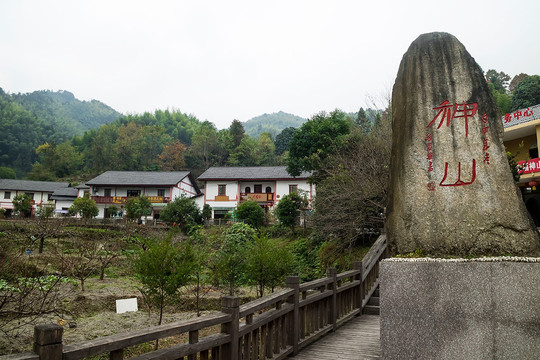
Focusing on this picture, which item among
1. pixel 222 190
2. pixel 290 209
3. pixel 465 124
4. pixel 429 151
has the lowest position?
pixel 290 209

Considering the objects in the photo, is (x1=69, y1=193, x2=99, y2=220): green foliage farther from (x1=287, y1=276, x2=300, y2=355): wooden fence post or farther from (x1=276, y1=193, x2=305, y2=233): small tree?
(x1=287, y1=276, x2=300, y2=355): wooden fence post

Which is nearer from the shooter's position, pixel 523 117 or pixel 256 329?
pixel 256 329

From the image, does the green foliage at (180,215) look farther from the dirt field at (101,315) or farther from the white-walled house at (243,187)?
the dirt field at (101,315)

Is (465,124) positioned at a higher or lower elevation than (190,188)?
lower

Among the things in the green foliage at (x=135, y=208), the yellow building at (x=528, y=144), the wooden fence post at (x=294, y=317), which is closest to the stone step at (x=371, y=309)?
the wooden fence post at (x=294, y=317)

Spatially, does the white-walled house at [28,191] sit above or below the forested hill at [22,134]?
below

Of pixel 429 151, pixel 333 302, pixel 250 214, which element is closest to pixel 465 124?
pixel 429 151

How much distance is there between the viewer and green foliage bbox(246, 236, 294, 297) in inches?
365

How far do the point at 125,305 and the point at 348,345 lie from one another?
7.41m

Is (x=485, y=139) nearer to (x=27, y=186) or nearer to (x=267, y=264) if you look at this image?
(x=267, y=264)

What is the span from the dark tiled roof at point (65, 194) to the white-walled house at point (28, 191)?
48cm

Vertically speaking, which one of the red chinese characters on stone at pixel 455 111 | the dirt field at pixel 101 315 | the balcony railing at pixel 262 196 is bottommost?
the dirt field at pixel 101 315

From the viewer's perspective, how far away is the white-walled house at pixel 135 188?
37.2 m

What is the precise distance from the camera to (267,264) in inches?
365
